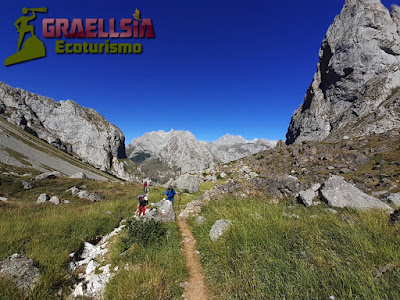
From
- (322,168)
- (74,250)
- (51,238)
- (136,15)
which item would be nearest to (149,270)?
(74,250)

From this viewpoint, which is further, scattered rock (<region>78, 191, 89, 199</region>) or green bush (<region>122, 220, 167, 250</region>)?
scattered rock (<region>78, 191, 89, 199</region>)

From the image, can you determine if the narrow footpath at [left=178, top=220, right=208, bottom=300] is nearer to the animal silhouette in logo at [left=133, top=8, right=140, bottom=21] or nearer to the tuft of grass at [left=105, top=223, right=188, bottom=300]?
the tuft of grass at [left=105, top=223, right=188, bottom=300]

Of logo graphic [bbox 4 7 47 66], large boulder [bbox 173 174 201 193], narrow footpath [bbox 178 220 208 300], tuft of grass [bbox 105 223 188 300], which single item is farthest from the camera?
logo graphic [bbox 4 7 47 66]

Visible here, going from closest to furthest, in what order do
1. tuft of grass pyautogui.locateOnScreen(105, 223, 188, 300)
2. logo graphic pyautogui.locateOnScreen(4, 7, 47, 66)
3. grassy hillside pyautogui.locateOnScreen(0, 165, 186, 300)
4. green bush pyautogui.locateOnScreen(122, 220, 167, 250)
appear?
tuft of grass pyautogui.locateOnScreen(105, 223, 188, 300), grassy hillside pyautogui.locateOnScreen(0, 165, 186, 300), green bush pyautogui.locateOnScreen(122, 220, 167, 250), logo graphic pyautogui.locateOnScreen(4, 7, 47, 66)

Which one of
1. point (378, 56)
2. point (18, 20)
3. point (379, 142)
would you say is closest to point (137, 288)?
point (18, 20)

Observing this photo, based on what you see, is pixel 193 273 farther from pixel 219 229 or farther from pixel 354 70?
pixel 354 70

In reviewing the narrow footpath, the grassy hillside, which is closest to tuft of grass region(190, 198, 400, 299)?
the narrow footpath

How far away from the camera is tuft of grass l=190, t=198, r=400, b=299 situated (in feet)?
14.6

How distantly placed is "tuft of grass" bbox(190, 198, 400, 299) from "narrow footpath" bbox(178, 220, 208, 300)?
31 cm

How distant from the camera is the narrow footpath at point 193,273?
6.35m

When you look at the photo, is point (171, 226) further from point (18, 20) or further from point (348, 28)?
point (348, 28)

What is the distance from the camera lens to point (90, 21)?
28.4 meters

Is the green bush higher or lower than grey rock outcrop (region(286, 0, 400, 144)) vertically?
lower

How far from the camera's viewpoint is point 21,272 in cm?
597
